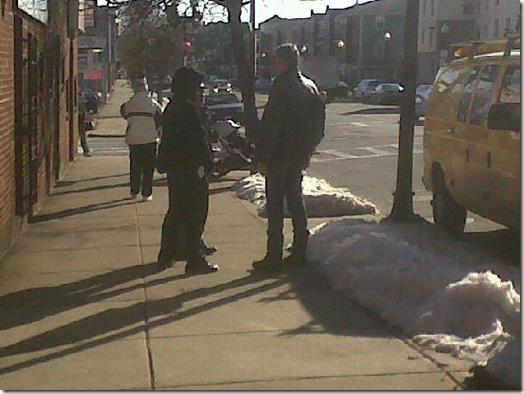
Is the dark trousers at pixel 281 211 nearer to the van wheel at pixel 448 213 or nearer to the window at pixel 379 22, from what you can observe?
the van wheel at pixel 448 213

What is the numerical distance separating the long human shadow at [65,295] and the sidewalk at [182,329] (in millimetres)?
16

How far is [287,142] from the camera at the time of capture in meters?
8.56

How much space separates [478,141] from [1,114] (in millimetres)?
4550

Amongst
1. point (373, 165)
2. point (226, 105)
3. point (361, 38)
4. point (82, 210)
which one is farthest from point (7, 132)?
point (361, 38)

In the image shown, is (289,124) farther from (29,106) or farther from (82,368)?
(29,106)

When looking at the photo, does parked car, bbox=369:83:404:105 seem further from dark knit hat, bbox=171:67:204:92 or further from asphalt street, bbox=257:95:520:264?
dark knit hat, bbox=171:67:204:92

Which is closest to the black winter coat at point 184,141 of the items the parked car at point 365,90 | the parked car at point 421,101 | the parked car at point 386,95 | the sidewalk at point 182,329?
the sidewalk at point 182,329

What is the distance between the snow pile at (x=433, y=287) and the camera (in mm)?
5918

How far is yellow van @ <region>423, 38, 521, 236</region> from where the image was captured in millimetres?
8836

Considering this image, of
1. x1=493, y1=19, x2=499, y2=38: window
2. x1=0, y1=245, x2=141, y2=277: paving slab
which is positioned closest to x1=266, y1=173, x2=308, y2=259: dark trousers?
x1=0, y1=245, x2=141, y2=277: paving slab

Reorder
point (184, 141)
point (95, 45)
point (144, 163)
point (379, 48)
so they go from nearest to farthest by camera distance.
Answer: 1. point (184, 141)
2. point (144, 163)
3. point (95, 45)
4. point (379, 48)

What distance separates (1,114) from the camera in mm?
9562

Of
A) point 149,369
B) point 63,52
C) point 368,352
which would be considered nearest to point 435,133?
point 368,352

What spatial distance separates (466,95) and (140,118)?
16.5 feet
